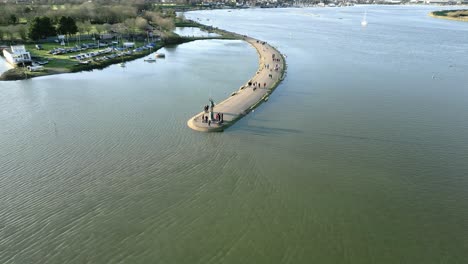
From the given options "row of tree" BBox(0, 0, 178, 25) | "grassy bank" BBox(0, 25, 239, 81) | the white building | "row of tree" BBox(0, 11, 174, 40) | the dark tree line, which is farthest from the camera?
"row of tree" BBox(0, 0, 178, 25)

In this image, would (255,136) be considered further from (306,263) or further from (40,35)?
(40,35)

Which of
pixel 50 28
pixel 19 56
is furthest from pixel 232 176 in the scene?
pixel 50 28

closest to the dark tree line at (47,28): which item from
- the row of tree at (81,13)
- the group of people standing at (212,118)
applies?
the row of tree at (81,13)

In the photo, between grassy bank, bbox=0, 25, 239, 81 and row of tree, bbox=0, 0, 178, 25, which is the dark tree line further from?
row of tree, bbox=0, 0, 178, 25

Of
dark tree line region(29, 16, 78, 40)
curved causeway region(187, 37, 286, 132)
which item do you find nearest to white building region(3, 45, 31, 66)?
dark tree line region(29, 16, 78, 40)

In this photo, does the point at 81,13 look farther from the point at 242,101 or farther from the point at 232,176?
the point at 232,176

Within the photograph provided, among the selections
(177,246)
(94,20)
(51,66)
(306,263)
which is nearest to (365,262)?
(306,263)

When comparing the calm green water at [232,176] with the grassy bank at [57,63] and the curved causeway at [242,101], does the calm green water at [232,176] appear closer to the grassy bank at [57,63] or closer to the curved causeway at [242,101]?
the curved causeway at [242,101]
